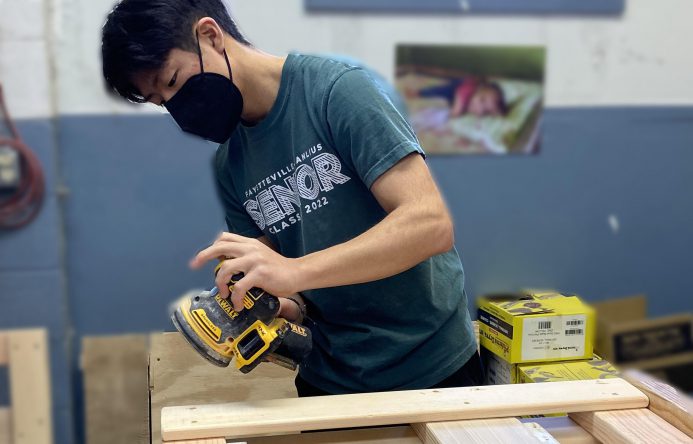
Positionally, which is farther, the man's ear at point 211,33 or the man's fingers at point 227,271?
the man's ear at point 211,33

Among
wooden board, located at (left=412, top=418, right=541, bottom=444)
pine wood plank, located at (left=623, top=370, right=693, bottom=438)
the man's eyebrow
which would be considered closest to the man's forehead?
the man's eyebrow

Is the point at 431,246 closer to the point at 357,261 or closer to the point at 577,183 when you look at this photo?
the point at 357,261

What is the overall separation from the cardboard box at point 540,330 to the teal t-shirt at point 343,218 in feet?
0.22

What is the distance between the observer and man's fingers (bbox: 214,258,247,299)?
3.18 feet

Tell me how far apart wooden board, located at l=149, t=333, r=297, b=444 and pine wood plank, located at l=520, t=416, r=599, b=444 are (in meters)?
0.63

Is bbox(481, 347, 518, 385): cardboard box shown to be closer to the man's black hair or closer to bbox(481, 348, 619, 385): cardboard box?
bbox(481, 348, 619, 385): cardboard box

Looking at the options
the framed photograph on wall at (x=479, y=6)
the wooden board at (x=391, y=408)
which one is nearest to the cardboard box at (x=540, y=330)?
the wooden board at (x=391, y=408)

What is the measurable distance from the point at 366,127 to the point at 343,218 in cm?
18

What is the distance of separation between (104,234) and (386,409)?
6.73 ft

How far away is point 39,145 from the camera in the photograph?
258 cm

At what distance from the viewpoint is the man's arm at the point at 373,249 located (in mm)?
971

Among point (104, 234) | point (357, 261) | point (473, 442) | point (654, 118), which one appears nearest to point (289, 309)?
point (357, 261)

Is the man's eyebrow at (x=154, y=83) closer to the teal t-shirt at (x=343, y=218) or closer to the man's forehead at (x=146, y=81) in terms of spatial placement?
the man's forehead at (x=146, y=81)

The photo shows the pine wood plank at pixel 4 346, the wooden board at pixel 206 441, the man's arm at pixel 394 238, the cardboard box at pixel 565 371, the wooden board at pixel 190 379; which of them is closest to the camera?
the wooden board at pixel 206 441
